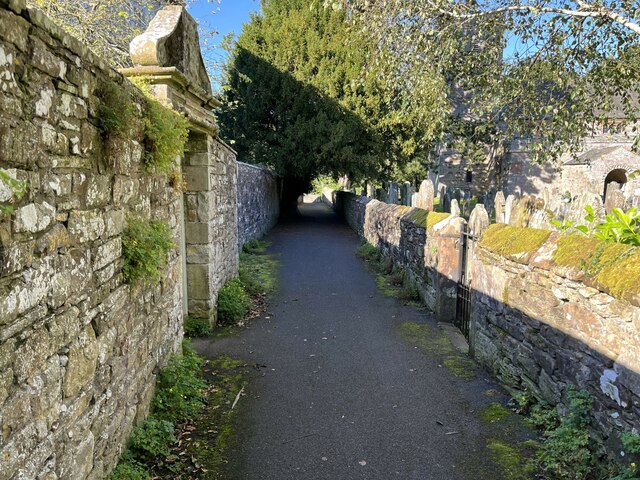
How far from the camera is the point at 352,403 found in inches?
166

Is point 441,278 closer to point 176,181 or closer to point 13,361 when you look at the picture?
point 176,181

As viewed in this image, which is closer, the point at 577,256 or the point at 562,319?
the point at 577,256

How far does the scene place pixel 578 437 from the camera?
3.14 m

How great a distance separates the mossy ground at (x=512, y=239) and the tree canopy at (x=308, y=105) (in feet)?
44.0

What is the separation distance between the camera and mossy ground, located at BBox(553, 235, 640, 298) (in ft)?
9.26

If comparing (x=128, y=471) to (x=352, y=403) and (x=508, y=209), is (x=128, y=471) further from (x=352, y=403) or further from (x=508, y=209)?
(x=508, y=209)

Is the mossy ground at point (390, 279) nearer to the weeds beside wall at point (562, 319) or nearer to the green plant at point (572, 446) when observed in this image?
the weeds beside wall at point (562, 319)

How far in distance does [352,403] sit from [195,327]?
9.08 ft

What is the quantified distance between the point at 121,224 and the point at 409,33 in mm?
7676

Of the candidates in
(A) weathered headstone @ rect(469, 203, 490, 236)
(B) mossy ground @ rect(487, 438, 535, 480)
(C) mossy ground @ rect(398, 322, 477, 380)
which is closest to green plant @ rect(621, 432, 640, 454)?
(B) mossy ground @ rect(487, 438, 535, 480)

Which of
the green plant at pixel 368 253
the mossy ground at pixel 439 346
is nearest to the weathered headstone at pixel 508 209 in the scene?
the mossy ground at pixel 439 346

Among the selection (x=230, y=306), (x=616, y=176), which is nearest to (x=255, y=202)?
(x=230, y=306)

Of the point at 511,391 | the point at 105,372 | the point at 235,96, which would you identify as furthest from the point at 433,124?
the point at 235,96

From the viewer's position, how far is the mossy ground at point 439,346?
197 inches
